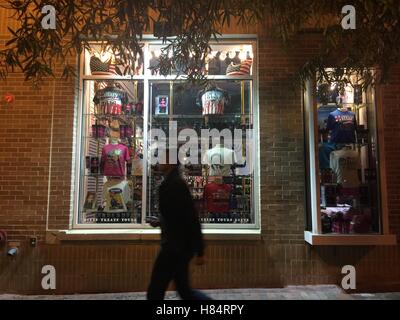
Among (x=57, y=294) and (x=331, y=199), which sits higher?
(x=331, y=199)

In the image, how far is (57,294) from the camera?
6.42 m

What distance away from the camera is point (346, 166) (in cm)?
657

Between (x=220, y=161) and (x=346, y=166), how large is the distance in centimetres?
195

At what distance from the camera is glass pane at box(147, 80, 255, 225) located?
6.84m

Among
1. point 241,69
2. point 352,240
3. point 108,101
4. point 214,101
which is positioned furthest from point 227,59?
point 352,240

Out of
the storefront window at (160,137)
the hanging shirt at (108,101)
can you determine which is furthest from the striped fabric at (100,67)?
the hanging shirt at (108,101)

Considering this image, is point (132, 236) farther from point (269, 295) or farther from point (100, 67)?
point (100, 67)

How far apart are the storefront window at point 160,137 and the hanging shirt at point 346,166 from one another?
48.9 inches

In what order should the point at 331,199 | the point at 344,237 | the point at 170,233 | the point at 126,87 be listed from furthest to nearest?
the point at 126,87
the point at 331,199
the point at 344,237
the point at 170,233

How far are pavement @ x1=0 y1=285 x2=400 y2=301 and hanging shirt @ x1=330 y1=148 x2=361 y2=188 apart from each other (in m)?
1.59

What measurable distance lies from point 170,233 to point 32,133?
356 cm

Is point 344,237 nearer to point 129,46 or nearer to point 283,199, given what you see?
point 283,199

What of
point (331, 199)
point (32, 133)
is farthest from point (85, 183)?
point (331, 199)

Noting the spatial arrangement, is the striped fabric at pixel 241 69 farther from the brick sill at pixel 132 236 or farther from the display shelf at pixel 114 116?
the brick sill at pixel 132 236
